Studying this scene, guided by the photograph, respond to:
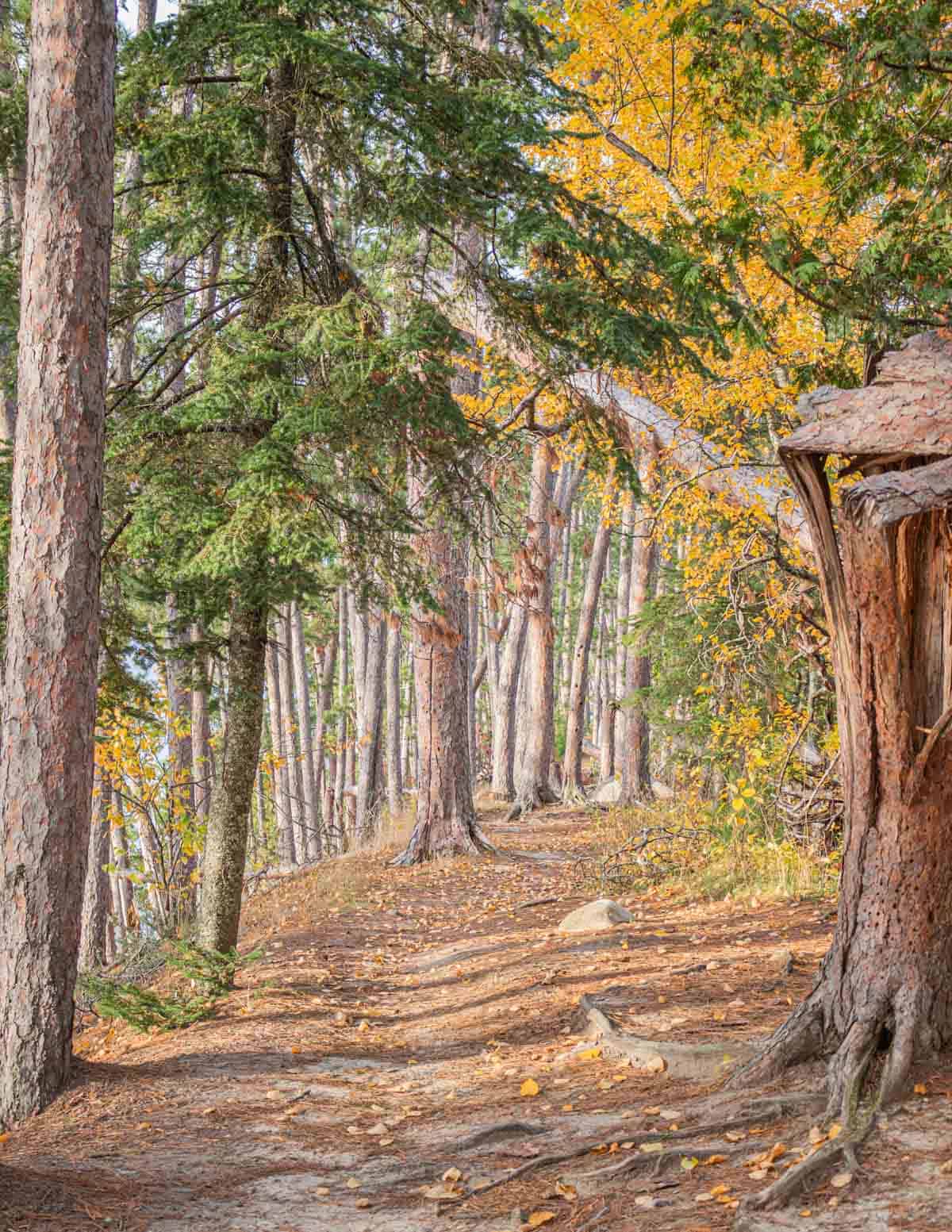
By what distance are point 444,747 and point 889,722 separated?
9.83m

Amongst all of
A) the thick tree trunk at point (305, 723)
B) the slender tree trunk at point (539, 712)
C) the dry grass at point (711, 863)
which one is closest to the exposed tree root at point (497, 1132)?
the dry grass at point (711, 863)

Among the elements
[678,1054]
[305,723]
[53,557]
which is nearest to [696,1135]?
[678,1054]

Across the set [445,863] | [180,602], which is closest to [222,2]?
[180,602]

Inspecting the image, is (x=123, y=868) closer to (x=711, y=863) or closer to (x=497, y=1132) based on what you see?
(x=711, y=863)

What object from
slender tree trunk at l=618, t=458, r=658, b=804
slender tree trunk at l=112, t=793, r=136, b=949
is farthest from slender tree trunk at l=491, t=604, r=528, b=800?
slender tree trunk at l=112, t=793, r=136, b=949

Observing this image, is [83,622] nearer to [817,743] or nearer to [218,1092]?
[218,1092]

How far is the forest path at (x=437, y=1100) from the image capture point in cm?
408

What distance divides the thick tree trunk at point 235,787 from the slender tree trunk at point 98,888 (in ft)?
13.5

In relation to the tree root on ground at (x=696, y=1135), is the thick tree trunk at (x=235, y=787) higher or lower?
higher

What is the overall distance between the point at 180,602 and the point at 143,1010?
9.71 feet

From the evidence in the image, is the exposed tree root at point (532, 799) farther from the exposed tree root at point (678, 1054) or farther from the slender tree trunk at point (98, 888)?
the exposed tree root at point (678, 1054)

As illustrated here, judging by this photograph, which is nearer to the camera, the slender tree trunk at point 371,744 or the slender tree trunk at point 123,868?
the slender tree trunk at point 123,868

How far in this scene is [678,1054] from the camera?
5.46 metres

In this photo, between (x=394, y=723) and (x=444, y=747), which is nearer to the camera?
(x=444, y=747)
